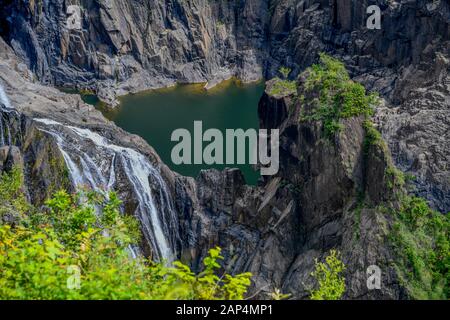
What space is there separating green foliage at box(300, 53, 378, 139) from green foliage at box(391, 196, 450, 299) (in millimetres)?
4405

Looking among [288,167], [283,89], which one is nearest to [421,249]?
[288,167]

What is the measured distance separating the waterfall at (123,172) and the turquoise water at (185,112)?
7.39 m

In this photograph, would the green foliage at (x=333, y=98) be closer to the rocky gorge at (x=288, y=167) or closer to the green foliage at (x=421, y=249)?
the rocky gorge at (x=288, y=167)

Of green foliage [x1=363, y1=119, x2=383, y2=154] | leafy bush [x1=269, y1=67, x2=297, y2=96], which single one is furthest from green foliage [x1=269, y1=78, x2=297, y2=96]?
green foliage [x1=363, y1=119, x2=383, y2=154]

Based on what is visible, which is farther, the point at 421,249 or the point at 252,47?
the point at 252,47

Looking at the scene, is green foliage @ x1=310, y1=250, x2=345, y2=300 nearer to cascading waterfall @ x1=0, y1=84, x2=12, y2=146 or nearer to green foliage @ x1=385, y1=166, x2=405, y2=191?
green foliage @ x1=385, y1=166, x2=405, y2=191

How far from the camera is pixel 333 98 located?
87.7 ft

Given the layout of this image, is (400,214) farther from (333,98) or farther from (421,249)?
(333,98)

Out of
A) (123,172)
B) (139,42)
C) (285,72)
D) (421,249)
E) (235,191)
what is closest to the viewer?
(421,249)

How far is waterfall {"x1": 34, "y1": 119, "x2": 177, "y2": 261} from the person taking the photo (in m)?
26.0

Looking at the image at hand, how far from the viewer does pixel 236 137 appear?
40.9m

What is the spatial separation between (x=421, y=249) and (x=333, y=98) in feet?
25.6

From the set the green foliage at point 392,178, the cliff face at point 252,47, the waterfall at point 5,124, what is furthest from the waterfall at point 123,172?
the cliff face at point 252,47
